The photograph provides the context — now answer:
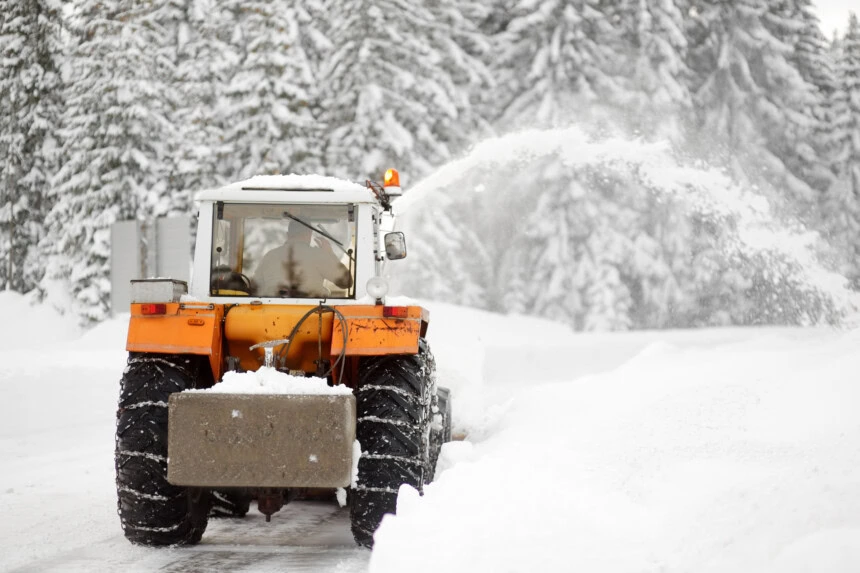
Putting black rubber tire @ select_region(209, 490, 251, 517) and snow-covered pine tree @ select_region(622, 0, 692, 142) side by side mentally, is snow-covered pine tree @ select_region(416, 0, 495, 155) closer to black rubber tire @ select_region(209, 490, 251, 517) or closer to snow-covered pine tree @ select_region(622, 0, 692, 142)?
snow-covered pine tree @ select_region(622, 0, 692, 142)

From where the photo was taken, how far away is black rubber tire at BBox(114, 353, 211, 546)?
612cm

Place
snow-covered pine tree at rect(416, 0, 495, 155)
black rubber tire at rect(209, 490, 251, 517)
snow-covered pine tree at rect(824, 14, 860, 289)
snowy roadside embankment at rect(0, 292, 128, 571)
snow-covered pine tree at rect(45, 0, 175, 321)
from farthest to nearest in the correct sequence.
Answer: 1. snow-covered pine tree at rect(824, 14, 860, 289)
2. snow-covered pine tree at rect(45, 0, 175, 321)
3. snow-covered pine tree at rect(416, 0, 495, 155)
4. black rubber tire at rect(209, 490, 251, 517)
5. snowy roadside embankment at rect(0, 292, 128, 571)

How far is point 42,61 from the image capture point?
114ft

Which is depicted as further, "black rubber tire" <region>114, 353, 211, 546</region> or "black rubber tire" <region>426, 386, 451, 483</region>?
"black rubber tire" <region>426, 386, 451, 483</region>

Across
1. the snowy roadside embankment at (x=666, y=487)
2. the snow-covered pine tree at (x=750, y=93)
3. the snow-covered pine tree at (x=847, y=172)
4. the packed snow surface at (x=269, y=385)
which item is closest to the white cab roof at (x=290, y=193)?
the packed snow surface at (x=269, y=385)

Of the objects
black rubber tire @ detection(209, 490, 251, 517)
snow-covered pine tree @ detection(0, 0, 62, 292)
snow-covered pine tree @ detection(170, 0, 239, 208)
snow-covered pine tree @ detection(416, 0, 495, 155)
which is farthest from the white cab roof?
snow-covered pine tree @ detection(0, 0, 62, 292)

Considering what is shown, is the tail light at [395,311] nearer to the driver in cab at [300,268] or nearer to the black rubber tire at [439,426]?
the driver in cab at [300,268]

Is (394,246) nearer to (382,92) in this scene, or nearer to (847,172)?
(382,92)

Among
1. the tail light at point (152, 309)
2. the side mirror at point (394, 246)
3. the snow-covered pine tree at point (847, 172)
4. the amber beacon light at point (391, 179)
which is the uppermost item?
the snow-covered pine tree at point (847, 172)

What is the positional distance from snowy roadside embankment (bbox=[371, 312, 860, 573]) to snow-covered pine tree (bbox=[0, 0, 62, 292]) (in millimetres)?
29957

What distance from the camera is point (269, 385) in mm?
5832

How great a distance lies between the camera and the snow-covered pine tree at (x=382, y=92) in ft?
92.5

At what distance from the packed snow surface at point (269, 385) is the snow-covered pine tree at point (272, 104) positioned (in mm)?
22008

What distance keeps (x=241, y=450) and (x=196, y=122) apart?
25.1 meters
